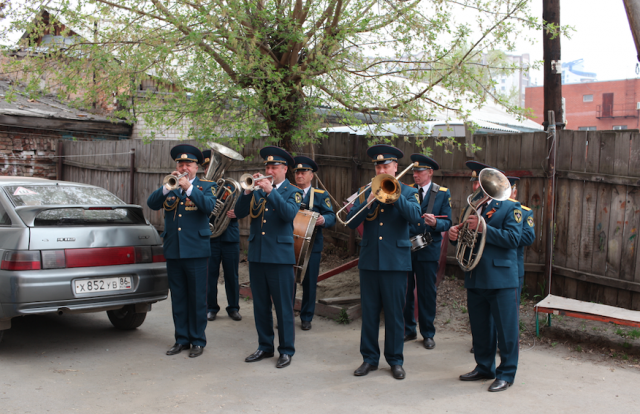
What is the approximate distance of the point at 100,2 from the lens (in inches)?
299

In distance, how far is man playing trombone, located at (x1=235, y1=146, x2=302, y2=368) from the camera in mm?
5164

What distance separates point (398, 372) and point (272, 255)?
155 cm

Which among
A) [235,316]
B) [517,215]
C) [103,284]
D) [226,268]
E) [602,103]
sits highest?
[602,103]

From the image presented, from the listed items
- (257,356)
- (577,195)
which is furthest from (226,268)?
(577,195)

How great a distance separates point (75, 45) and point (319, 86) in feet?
11.6

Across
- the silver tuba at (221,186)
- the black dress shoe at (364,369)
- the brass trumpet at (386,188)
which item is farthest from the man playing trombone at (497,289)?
the silver tuba at (221,186)

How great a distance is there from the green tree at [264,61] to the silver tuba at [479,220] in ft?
9.23

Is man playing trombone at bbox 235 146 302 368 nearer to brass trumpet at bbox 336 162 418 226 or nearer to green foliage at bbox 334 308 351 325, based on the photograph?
brass trumpet at bbox 336 162 418 226

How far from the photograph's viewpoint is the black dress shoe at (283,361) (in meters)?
5.09

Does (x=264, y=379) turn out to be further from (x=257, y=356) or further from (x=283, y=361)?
(x=257, y=356)

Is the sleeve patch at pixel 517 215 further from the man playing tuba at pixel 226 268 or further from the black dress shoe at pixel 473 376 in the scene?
the man playing tuba at pixel 226 268

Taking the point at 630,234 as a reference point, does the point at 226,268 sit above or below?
below

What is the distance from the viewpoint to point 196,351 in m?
5.41

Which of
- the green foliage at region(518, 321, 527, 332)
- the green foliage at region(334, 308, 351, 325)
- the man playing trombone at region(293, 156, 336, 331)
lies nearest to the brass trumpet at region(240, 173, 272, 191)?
the man playing trombone at region(293, 156, 336, 331)
